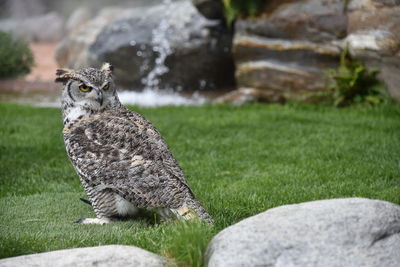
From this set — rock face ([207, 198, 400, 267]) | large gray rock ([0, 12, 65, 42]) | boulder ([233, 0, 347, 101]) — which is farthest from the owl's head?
large gray rock ([0, 12, 65, 42])

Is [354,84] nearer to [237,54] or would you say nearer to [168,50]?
[237,54]

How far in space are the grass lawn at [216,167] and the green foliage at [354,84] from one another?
0.95 ft

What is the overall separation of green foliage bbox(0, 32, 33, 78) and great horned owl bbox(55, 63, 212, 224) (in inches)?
439

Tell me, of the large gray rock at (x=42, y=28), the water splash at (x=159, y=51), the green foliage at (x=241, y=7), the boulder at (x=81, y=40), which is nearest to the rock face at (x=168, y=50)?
the water splash at (x=159, y=51)

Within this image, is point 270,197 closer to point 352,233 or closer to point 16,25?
point 352,233

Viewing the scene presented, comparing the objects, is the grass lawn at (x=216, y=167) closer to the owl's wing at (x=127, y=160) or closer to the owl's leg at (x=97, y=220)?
the owl's leg at (x=97, y=220)

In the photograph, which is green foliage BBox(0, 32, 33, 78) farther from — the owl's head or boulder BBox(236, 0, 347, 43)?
the owl's head

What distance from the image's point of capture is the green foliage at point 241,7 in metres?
11.7

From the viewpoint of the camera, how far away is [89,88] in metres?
5.34

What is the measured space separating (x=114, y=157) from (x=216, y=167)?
8.78 feet

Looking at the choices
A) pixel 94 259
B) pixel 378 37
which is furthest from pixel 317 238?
pixel 378 37

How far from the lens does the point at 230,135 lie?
930cm

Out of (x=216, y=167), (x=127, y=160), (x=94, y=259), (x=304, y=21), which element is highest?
(x=304, y=21)

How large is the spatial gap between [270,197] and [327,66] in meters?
5.61
